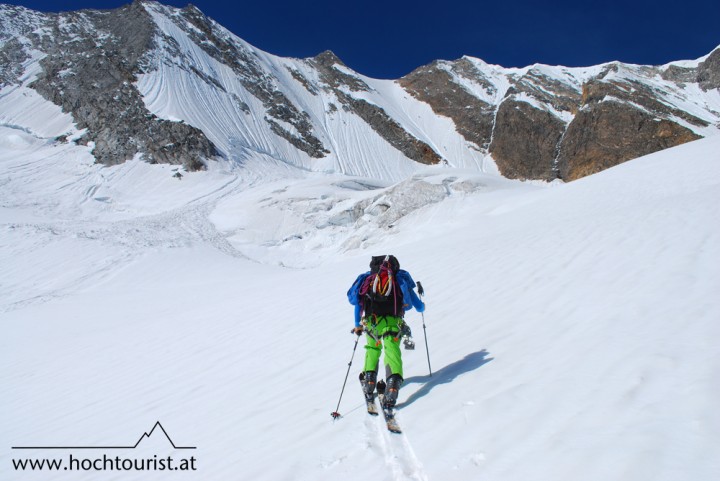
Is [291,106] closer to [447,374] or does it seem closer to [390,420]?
[447,374]

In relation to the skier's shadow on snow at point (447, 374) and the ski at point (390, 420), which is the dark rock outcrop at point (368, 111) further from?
the ski at point (390, 420)

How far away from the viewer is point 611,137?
47.2 m

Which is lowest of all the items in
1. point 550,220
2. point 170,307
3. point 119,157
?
point 170,307

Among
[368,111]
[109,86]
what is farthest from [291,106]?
[109,86]

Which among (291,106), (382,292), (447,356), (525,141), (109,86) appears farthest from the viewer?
(525,141)

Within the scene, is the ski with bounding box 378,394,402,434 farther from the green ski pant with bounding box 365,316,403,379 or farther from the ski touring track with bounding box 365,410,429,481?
the green ski pant with bounding box 365,316,403,379

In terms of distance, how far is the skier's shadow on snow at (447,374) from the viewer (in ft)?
12.9

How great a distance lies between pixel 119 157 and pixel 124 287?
2736 cm

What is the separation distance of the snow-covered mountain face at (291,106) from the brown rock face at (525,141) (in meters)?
0.19

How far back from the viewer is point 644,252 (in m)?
6.14

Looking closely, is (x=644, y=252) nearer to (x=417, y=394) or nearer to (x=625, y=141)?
(x=417, y=394)

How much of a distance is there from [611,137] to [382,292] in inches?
2069

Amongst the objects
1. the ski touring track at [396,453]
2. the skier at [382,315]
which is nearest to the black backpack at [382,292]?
the skier at [382,315]

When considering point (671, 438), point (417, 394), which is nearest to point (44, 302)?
point (417, 394)
